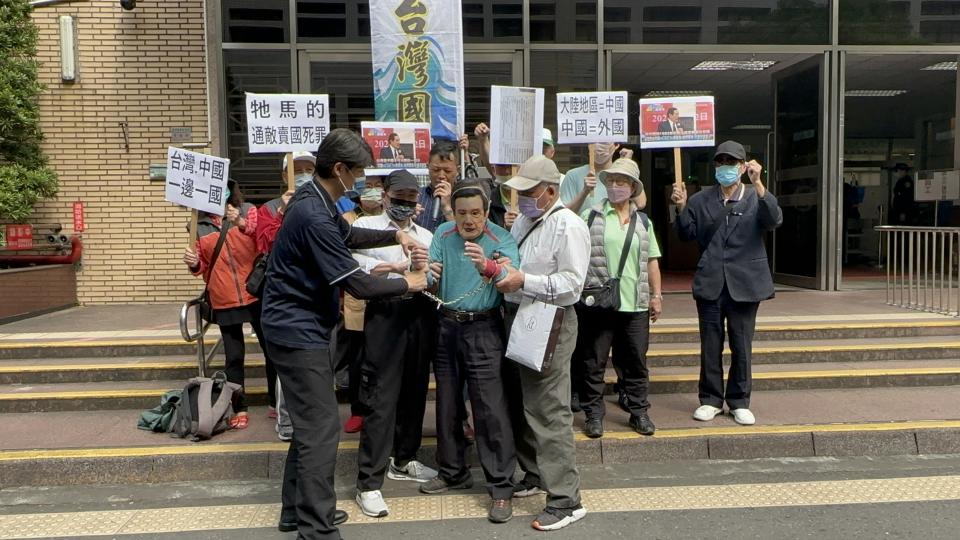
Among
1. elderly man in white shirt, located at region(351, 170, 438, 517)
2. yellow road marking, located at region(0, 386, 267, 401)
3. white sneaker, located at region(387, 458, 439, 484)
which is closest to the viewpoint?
elderly man in white shirt, located at region(351, 170, 438, 517)

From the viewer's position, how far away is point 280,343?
3635 mm

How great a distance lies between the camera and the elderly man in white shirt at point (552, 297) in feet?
12.7

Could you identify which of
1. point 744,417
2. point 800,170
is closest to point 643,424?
point 744,417

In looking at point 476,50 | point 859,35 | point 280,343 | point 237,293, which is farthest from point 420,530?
point 859,35

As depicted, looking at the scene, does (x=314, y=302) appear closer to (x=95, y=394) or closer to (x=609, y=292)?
(x=609, y=292)

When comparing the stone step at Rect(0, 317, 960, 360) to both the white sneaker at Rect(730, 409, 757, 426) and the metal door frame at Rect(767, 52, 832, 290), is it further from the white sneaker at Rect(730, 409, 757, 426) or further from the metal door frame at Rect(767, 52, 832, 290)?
the metal door frame at Rect(767, 52, 832, 290)

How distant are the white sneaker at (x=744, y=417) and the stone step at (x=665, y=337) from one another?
1899 millimetres

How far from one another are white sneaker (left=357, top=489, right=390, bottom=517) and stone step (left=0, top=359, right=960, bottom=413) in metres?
1.98

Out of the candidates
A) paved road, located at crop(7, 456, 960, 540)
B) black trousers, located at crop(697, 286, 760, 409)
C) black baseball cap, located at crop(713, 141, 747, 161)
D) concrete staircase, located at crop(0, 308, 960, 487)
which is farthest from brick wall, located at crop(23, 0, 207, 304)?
black trousers, located at crop(697, 286, 760, 409)

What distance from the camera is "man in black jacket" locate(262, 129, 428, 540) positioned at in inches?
140

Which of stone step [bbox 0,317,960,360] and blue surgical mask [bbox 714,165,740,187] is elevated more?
blue surgical mask [bbox 714,165,740,187]

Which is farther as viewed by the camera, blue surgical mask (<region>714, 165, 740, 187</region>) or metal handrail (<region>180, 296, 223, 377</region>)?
metal handrail (<region>180, 296, 223, 377</region>)

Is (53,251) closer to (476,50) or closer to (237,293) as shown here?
(237,293)

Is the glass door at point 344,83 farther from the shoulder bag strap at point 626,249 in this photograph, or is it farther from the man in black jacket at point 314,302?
the man in black jacket at point 314,302
